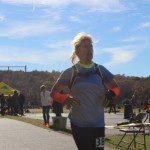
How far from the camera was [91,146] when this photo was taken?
5.75 meters

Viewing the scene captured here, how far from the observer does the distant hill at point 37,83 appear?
89.9m

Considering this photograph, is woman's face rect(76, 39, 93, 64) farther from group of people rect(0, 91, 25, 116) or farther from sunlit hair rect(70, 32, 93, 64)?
group of people rect(0, 91, 25, 116)

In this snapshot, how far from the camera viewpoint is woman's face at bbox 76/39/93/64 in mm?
5895


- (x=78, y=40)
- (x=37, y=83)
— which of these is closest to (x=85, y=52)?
(x=78, y=40)

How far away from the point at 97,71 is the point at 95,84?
0.57 feet

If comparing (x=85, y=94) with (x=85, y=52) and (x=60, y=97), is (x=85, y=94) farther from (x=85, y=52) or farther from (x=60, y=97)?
(x=85, y=52)

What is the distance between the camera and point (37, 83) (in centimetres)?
10988

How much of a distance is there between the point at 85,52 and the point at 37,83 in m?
104

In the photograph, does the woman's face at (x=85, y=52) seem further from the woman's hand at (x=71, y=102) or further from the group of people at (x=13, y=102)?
the group of people at (x=13, y=102)

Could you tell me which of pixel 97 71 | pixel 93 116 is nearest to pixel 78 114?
pixel 93 116

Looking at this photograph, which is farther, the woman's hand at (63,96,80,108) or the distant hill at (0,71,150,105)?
the distant hill at (0,71,150,105)

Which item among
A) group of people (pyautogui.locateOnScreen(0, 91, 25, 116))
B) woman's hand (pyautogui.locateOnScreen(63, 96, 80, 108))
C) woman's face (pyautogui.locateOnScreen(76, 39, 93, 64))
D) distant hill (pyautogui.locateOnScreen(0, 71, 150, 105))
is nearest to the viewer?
woman's hand (pyautogui.locateOnScreen(63, 96, 80, 108))

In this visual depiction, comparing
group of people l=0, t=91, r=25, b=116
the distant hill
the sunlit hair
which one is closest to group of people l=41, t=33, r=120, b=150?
the sunlit hair

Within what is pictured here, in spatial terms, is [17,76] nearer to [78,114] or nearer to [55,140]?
[55,140]
